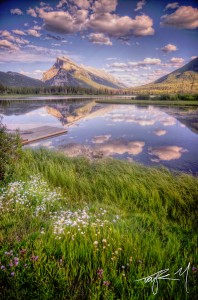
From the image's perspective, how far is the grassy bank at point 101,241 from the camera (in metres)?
2.62

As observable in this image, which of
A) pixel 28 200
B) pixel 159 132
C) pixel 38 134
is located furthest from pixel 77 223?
pixel 159 132

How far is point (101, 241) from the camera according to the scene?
355cm

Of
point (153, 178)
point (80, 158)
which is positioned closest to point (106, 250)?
point (153, 178)

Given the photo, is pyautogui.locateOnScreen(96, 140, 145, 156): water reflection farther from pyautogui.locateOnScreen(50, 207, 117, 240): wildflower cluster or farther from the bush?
pyautogui.locateOnScreen(50, 207, 117, 240): wildflower cluster

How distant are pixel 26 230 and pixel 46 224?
41 centimetres

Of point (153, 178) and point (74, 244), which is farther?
point (153, 178)

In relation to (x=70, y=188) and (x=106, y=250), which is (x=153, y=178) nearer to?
(x=70, y=188)

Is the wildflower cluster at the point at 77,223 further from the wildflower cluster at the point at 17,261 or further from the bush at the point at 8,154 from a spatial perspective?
the bush at the point at 8,154

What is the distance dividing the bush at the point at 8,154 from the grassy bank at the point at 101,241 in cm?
35

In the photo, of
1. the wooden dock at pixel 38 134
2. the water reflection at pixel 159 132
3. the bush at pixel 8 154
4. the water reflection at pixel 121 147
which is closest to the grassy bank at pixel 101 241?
the bush at pixel 8 154

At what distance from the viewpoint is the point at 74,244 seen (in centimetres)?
344

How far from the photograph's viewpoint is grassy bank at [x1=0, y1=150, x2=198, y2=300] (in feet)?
8.61

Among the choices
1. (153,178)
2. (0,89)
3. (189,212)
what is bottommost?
(189,212)

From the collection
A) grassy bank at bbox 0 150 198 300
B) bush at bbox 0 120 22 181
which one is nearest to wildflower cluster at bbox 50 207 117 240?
grassy bank at bbox 0 150 198 300
